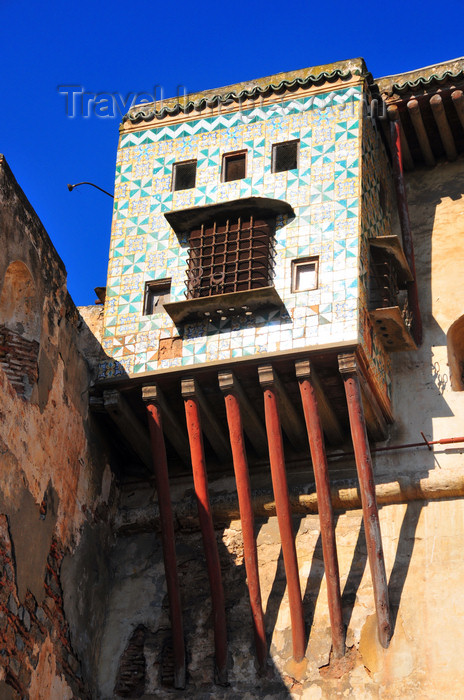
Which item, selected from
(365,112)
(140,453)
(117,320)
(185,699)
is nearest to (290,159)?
(365,112)

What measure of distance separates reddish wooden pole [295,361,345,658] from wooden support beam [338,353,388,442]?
1.58ft

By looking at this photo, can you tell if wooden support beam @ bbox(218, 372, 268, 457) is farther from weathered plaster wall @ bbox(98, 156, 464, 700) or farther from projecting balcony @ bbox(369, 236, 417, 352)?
projecting balcony @ bbox(369, 236, 417, 352)

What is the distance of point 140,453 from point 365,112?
5560 millimetres

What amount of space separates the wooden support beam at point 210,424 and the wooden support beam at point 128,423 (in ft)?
2.80

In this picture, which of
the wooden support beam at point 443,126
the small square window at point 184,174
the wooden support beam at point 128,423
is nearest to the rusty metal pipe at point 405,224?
the wooden support beam at point 443,126

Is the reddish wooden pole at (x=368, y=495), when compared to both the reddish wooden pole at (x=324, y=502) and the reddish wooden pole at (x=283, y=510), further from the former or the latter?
the reddish wooden pole at (x=283, y=510)

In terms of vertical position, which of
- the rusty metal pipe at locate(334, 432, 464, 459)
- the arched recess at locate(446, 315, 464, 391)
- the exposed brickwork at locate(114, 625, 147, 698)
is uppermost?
the arched recess at locate(446, 315, 464, 391)

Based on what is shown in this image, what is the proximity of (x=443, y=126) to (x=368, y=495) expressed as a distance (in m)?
6.48

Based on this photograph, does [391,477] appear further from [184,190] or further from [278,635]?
[184,190]

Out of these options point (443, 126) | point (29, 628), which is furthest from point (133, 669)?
point (443, 126)

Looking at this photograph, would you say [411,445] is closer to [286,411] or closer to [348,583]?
[286,411]

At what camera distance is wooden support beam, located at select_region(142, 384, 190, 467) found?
47.8 ft

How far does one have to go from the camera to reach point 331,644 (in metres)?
13.4

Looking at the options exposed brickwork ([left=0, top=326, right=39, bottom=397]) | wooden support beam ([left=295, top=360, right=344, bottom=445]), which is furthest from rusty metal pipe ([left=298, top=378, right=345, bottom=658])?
exposed brickwork ([left=0, top=326, right=39, bottom=397])
